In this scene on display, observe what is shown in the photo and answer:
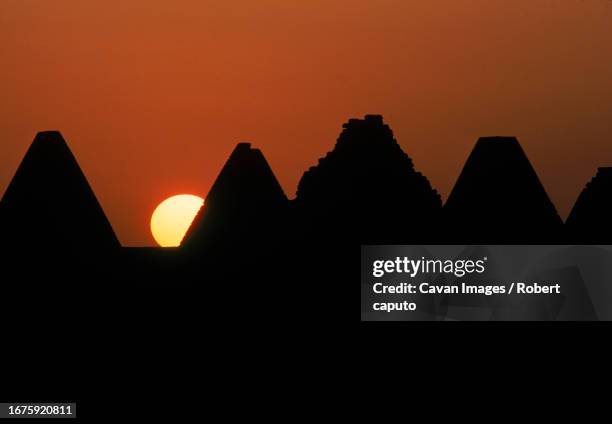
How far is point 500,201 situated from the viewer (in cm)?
2736

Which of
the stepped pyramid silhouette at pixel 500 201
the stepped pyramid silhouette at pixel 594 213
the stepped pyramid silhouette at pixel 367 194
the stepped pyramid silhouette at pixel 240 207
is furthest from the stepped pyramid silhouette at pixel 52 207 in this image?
the stepped pyramid silhouette at pixel 594 213

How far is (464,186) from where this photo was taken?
90.0 feet

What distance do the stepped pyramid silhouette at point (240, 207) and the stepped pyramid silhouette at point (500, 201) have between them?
3448 millimetres

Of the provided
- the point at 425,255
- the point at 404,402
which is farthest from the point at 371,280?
the point at 404,402

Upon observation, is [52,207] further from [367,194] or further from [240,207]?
[367,194]

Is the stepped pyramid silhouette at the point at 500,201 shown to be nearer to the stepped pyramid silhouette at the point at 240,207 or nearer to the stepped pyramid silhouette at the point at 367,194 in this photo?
the stepped pyramid silhouette at the point at 367,194

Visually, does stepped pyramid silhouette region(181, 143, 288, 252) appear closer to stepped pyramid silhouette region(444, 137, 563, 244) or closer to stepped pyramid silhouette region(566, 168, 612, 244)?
stepped pyramid silhouette region(444, 137, 563, 244)

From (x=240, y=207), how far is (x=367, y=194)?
2.51 meters

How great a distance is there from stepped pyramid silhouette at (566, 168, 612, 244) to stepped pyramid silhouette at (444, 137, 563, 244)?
507 millimetres

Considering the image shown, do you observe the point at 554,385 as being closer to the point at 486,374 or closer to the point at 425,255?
the point at 486,374

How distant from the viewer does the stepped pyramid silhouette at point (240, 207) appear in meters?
26.7

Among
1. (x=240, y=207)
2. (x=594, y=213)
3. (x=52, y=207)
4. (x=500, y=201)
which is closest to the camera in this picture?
(x=52, y=207)

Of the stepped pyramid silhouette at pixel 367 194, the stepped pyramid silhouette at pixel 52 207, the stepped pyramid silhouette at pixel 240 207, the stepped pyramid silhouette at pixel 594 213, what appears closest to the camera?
the stepped pyramid silhouette at pixel 52 207

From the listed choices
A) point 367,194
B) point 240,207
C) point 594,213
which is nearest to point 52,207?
point 240,207
